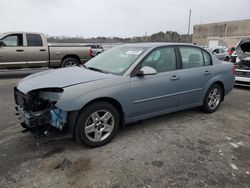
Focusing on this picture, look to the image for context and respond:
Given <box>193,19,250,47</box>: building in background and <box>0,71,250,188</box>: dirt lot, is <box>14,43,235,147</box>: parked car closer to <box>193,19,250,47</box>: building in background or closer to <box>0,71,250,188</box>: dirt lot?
<box>0,71,250,188</box>: dirt lot

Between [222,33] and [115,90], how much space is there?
45.3 meters

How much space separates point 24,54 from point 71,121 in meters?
7.42

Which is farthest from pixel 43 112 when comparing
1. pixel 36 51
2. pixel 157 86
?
pixel 36 51

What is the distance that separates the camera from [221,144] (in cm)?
367

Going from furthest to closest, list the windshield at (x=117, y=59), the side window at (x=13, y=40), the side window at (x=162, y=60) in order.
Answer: the side window at (x=13, y=40) → the side window at (x=162, y=60) → the windshield at (x=117, y=59)

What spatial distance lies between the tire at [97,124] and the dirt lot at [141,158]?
5.7 inches

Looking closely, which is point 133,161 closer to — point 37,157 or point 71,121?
point 71,121

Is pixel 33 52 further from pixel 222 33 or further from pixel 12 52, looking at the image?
pixel 222 33

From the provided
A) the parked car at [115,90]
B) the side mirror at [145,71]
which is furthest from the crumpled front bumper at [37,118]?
the side mirror at [145,71]

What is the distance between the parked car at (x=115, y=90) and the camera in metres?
3.15

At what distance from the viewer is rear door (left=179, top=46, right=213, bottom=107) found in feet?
14.5

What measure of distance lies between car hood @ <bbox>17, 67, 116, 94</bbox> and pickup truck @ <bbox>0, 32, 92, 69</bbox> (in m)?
6.37

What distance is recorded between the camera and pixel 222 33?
43156mm

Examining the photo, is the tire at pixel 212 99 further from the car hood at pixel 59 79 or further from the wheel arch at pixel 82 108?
the car hood at pixel 59 79
